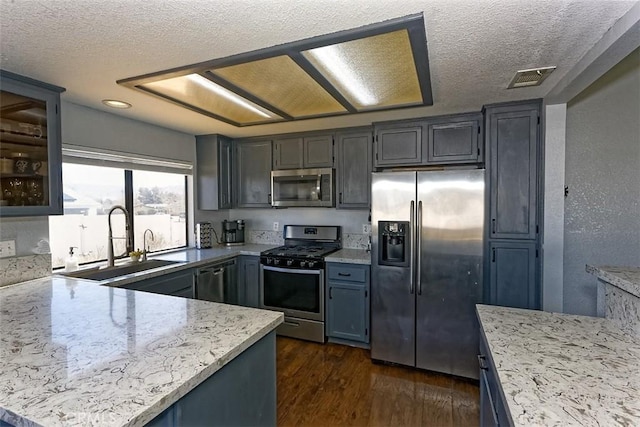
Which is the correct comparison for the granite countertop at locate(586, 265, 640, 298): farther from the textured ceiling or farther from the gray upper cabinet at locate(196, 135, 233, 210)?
the gray upper cabinet at locate(196, 135, 233, 210)

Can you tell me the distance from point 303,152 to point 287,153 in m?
0.20

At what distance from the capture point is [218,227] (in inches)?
156

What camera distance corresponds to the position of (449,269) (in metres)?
2.57

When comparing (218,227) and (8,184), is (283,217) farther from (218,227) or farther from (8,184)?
(8,184)

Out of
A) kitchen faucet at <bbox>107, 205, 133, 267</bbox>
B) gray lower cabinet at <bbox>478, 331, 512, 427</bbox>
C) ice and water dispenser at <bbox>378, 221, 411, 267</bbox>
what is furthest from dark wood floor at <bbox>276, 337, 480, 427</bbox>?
kitchen faucet at <bbox>107, 205, 133, 267</bbox>

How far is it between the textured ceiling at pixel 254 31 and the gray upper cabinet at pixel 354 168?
133cm

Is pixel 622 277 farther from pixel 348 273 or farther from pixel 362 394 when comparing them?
pixel 348 273

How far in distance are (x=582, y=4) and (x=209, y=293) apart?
324 centimetres

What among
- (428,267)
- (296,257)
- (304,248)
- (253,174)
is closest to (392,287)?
(428,267)

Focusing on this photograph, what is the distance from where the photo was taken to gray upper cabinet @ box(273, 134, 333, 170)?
3.40 meters

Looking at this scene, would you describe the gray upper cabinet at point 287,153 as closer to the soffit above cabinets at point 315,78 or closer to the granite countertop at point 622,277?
the soffit above cabinets at point 315,78

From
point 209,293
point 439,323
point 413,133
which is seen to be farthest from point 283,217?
point 439,323

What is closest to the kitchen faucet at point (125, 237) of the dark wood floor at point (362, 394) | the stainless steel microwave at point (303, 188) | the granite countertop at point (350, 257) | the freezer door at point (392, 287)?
the stainless steel microwave at point (303, 188)

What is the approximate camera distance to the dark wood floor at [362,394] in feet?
6.82
